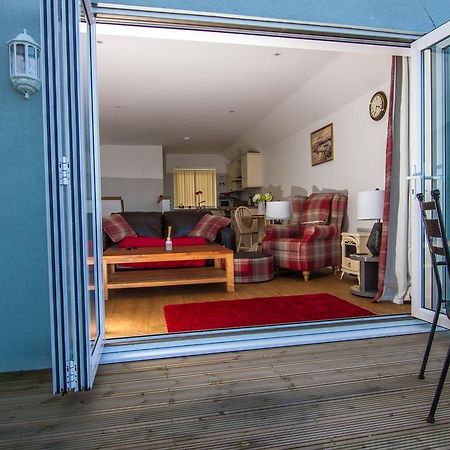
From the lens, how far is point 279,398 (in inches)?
61.7

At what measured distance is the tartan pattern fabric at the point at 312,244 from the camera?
13.9 ft

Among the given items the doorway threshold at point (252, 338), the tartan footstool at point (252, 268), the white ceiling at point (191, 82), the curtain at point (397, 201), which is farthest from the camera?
the tartan footstool at point (252, 268)

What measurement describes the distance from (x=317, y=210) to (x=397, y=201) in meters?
1.80

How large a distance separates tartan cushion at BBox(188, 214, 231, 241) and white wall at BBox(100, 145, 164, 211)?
13.5ft

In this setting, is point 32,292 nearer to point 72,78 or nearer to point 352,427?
point 72,78

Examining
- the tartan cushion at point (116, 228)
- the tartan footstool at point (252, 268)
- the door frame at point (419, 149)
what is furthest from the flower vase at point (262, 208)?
the door frame at point (419, 149)

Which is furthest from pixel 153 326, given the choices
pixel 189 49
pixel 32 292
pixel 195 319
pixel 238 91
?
pixel 238 91

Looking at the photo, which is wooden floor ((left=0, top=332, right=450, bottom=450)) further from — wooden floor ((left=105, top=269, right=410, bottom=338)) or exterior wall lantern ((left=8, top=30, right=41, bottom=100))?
exterior wall lantern ((left=8, top=30, right=41, bottom=100))

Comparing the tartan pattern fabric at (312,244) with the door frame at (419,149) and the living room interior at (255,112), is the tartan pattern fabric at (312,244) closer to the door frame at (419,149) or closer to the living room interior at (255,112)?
the living room interior at (255,112)

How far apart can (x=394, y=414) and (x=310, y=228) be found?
2.92 meters

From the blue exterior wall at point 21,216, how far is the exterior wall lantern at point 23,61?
78mm

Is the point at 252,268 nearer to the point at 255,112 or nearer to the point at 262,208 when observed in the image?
the point at 262,208

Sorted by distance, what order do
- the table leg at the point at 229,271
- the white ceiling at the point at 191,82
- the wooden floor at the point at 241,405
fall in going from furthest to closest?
the white ceiling at the point at 191,82 → the table leg at the point at 229,271 → the wooden floor at the point at 241,405

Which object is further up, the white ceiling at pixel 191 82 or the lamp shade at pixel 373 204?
the white ceiling at pixel 191 82
